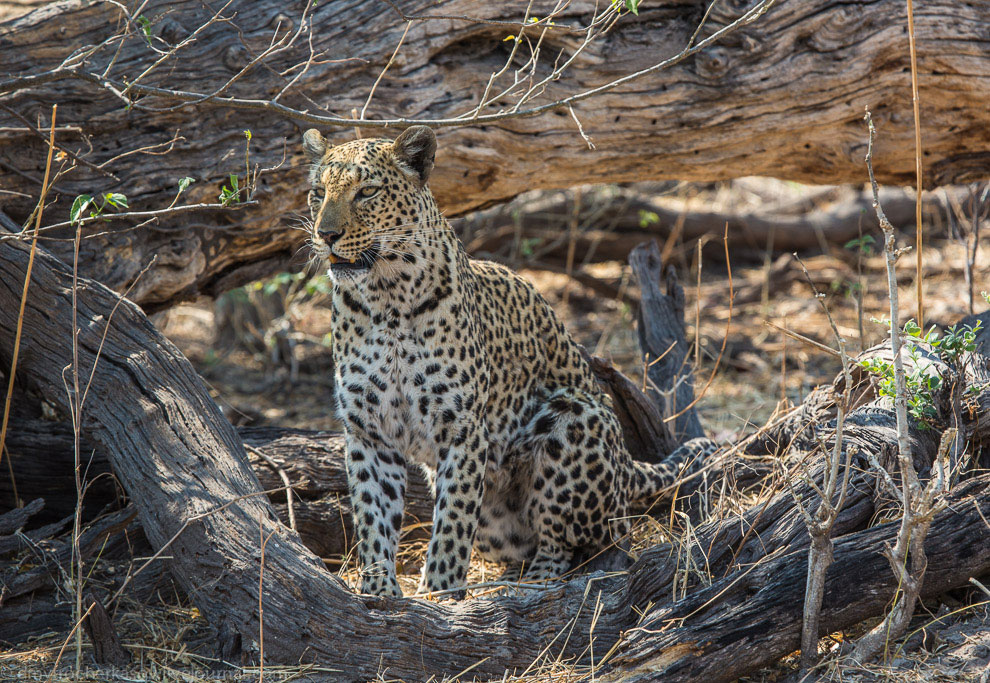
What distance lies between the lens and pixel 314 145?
521cm

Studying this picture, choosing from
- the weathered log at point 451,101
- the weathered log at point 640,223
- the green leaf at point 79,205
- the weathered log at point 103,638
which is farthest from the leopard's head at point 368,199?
the weathered log at point 640,223

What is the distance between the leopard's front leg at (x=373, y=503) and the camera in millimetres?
5156

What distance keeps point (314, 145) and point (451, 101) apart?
1446mm

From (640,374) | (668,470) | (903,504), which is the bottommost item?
(640,374)

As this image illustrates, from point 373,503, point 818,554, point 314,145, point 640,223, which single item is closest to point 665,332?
point 373,503

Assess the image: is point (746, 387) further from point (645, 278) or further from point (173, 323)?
point (173, 323)

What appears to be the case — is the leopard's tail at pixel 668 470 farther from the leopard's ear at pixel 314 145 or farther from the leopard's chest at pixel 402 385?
the leopard's ear at pixel 314 145

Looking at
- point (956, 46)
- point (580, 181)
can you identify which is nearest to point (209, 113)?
point (580, 181)

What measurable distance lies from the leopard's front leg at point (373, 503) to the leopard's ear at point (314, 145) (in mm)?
1502

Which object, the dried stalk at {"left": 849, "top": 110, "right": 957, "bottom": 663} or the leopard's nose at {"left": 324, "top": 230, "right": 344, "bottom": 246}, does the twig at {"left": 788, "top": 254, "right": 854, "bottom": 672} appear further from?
the leopard's nose at {"left": 324, "top": 230, "right": 344, "bottom": 246}

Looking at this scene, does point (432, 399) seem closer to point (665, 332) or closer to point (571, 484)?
point (571, 484)

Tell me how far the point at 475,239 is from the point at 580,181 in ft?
10.0

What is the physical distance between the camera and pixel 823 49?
21.2 ft

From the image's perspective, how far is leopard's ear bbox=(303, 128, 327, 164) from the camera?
17.0 ft
